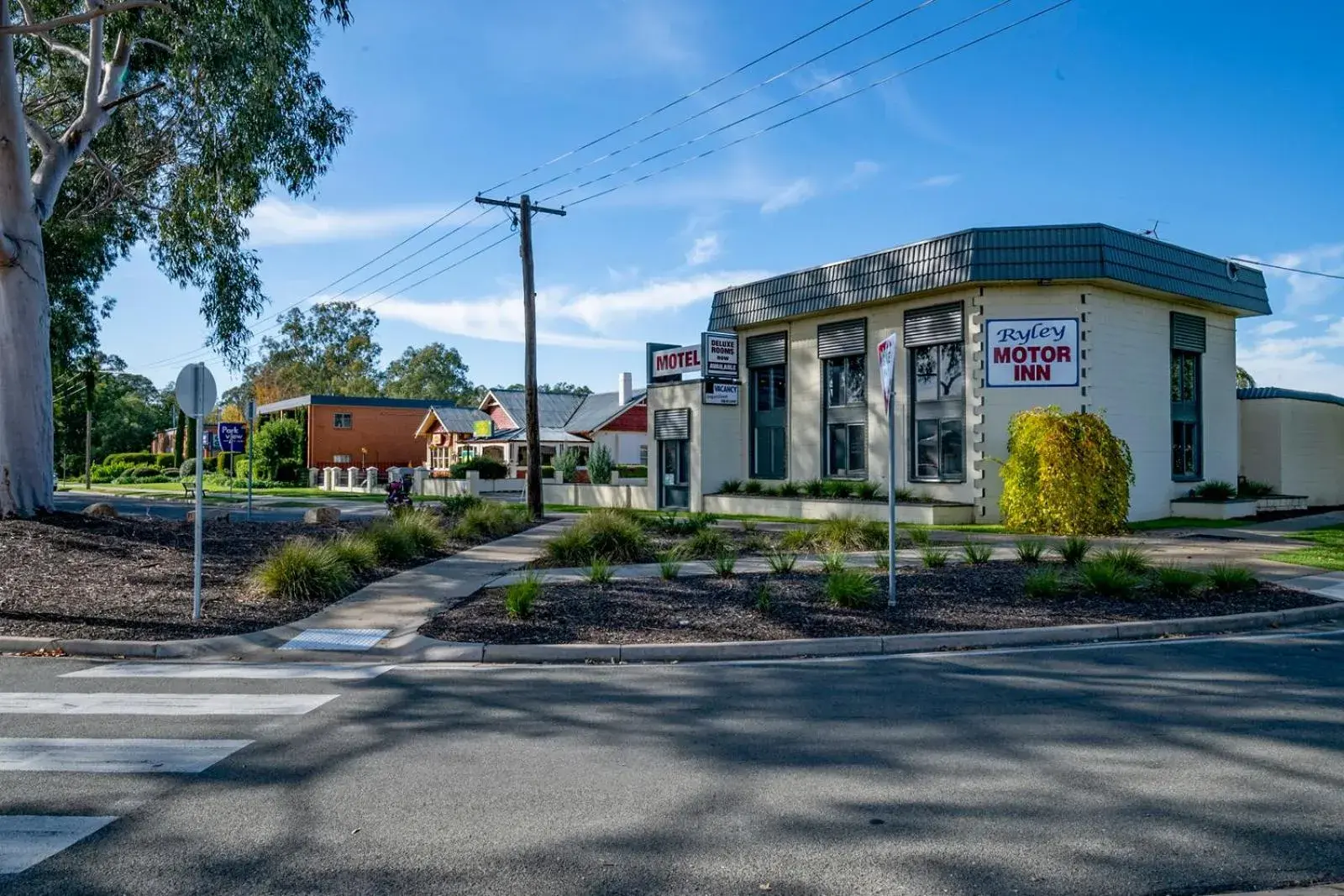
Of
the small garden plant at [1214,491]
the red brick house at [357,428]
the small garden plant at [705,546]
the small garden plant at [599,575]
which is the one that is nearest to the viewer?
the small garden plant at [599,575]

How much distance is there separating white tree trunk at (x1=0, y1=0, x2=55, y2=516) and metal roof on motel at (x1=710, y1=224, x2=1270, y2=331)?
60.0ft

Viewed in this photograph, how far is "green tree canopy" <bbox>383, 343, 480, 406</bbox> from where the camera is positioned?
297 feet

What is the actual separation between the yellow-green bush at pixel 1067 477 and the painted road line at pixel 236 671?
15877mm

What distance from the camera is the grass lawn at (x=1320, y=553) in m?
14.7

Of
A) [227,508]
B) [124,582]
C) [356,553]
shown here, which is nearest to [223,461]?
[227,508]

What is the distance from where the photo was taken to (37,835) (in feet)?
14.7

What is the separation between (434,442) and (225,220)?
4391 centimetres

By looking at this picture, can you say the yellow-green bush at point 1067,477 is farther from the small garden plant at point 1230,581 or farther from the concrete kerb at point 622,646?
the concrete kerb at point 622,646

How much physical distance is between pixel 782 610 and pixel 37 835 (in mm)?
7433

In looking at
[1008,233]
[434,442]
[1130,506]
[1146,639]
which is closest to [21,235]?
[1146,639]

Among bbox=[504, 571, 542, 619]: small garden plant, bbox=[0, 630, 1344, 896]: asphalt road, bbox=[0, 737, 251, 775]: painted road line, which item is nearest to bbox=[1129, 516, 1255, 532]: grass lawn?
bbox=[0, 630, 1344, 896]: asphalt road

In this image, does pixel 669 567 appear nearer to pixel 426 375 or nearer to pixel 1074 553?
pixel 1074 553

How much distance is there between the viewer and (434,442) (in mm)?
63375

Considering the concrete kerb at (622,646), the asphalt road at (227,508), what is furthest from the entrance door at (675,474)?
the concrete kerb at (622,646)
